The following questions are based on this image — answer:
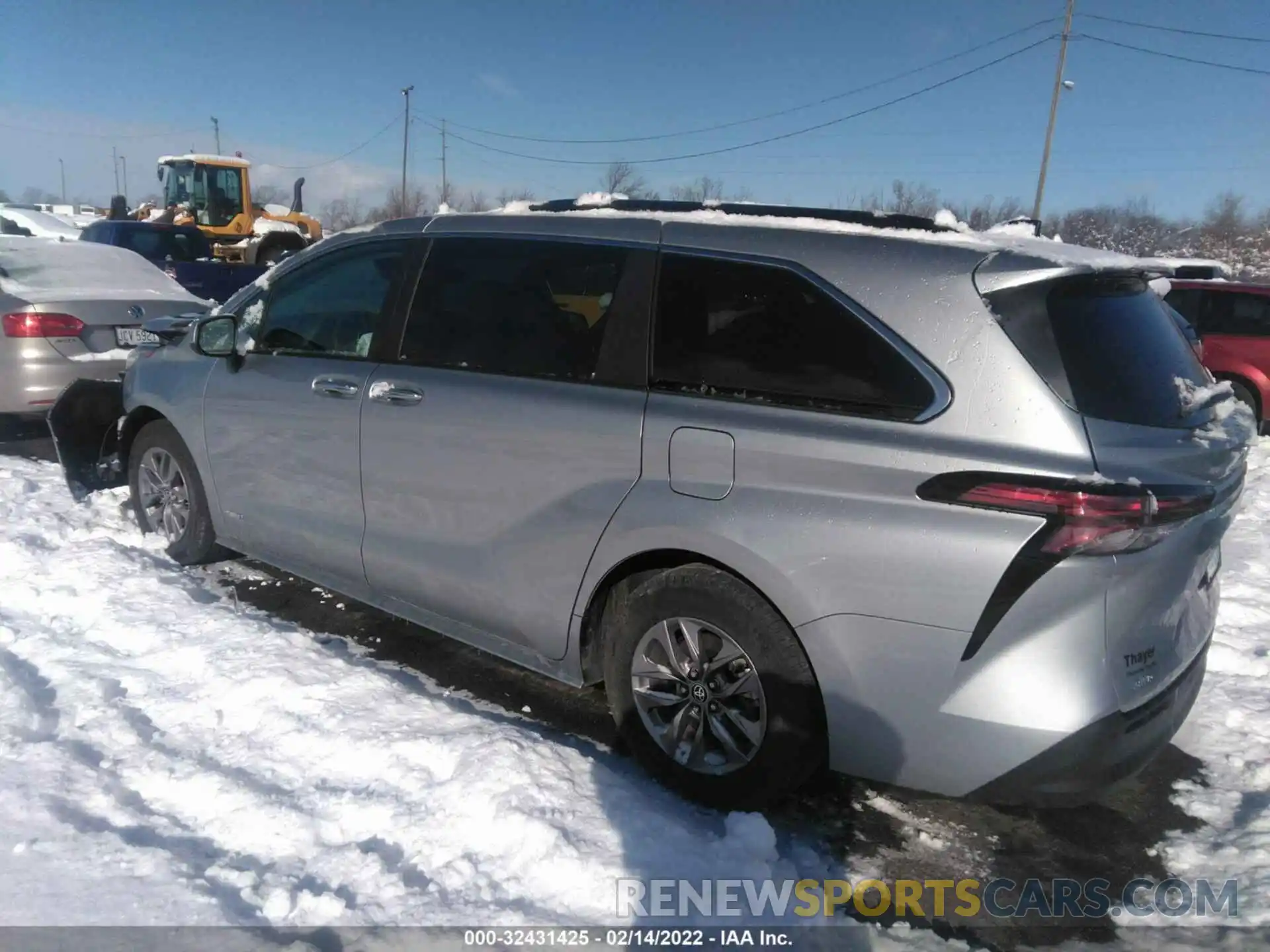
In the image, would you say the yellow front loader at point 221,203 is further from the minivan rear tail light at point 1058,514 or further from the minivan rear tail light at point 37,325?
the minivan rear tail light at point 1058,514

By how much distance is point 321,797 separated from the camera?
270 centimetres

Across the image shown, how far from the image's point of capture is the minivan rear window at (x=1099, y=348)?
230cm

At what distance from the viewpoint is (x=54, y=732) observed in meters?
2.95

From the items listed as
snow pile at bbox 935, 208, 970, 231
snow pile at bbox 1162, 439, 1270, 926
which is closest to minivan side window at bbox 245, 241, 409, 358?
snow pile at bbox 935, 208, 970, 231

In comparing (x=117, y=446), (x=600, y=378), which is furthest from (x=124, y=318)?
(x=600, y=378)

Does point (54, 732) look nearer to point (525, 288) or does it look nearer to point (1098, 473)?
point (525, 288)

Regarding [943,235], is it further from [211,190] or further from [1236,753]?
[211,190]

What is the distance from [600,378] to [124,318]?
536 centimetres

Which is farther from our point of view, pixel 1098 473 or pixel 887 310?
pixel 887 310

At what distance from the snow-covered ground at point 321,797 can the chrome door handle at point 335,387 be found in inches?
41.2

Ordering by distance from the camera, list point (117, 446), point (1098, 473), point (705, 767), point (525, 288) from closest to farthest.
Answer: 1. point (1098, 473)
2. point (705, 767)
3. point (525, 288)
4. point (117, 446)

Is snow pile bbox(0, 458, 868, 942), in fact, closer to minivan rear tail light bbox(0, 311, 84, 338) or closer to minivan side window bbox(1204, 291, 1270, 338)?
minivan rear tail light bbox(0, 311, 84, 338)

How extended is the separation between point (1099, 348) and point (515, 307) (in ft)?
6.34
